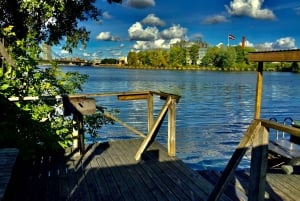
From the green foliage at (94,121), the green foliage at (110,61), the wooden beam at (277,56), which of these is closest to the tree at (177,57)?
the green foliage at (110,61)

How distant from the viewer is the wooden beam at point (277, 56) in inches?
124

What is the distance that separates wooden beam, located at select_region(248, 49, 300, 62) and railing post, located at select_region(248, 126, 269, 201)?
75 cm

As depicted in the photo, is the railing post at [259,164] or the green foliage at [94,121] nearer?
the railing post at [259,164]

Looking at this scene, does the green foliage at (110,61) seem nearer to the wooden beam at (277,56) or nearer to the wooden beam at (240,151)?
the wooden beam at (277,56)

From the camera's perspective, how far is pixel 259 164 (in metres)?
3.04

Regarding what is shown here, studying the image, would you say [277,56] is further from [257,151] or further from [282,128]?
[257,151]

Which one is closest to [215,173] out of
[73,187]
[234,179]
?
[234,179]

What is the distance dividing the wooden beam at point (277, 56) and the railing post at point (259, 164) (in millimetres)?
755

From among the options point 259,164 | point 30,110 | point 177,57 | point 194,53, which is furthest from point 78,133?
point 194,53

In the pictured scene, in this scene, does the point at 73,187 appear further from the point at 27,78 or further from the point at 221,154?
the point at 221,154

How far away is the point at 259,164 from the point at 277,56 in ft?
3.79

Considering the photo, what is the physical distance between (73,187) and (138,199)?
1.11m

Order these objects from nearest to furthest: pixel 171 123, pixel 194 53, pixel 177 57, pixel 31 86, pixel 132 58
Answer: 1. pixel 171 123
2. pixel 31 86
3. pixel 177 57
4. pixel 194 53
5. pixel 132 58

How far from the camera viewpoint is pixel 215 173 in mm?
6309
